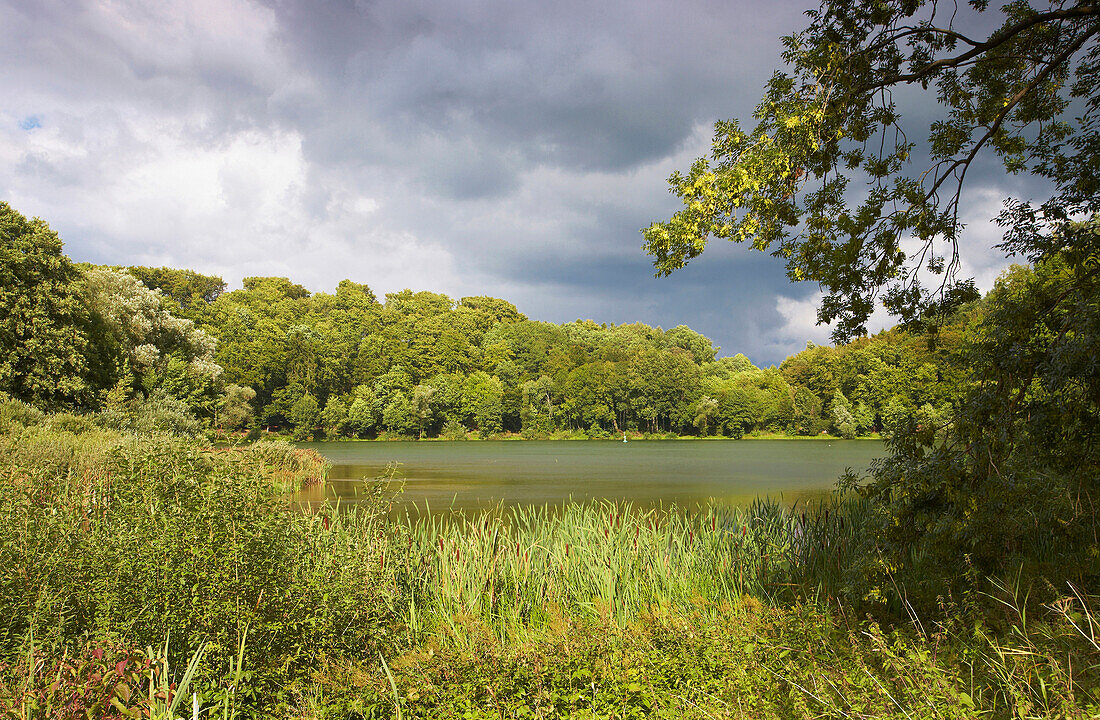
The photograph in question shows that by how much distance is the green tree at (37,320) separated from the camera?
20078mm

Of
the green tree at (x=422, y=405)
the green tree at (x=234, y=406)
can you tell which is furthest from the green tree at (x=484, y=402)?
the green tree at (x=234, y=406)

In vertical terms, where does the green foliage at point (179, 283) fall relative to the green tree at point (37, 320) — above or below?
above

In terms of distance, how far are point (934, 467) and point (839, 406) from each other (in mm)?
60998

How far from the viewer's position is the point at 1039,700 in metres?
2.50

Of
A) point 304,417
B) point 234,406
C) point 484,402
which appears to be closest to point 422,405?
point 484,402

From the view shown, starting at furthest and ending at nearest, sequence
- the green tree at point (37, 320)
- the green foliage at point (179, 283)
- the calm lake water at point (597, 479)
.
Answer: the green foliage at point (179, 283) < the green tree at point (37, 320) < the calm lake water at point (597, 479)

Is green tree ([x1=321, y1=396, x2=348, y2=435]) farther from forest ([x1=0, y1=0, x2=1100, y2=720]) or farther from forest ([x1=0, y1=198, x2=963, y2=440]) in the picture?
forest ([x1=0, y1=0, x2=1100, y2=720])

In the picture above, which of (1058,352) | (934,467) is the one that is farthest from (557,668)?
(1058,352)

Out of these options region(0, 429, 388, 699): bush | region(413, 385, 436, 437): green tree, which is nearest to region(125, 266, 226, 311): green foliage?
region(413, 385, 436, 437): green tree

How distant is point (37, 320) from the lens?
20422mm

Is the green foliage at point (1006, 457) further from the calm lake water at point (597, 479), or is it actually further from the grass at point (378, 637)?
the calm lake water at point (597, 479)

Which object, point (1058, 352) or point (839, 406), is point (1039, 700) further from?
point (839, 406)

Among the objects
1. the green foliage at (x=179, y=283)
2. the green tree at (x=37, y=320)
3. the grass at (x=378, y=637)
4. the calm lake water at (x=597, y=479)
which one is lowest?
the calm lake water at (x=597, y=479)

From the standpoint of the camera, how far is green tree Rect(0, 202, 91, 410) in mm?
20078
